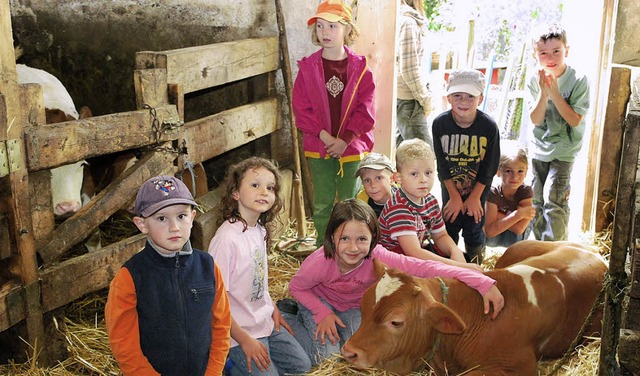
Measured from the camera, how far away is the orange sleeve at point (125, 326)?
2.54m

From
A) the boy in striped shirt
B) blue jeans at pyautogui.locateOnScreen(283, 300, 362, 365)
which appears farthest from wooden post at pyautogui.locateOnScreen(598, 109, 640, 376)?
blue jeans at pyautogui.locateOnScreen(283, 300, 362, 365)

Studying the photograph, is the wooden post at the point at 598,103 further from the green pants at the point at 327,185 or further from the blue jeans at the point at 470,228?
the green pants at the point at 327,185

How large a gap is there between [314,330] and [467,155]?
1814 millimetres

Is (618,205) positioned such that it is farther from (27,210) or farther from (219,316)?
(27,210)

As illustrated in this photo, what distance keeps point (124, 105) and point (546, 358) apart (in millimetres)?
4011

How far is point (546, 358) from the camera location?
11.7ft

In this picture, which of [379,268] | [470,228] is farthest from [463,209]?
[379,268]

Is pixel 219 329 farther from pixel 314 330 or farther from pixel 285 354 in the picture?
pixel 314 330

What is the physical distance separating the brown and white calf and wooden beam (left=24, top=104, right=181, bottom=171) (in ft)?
4.93

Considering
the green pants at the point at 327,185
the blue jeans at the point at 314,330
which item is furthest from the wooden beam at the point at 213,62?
the blue jeans at the point at 314,330

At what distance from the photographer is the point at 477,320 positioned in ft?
→ 10.8

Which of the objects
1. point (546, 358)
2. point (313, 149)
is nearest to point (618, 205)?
point (546, 358)

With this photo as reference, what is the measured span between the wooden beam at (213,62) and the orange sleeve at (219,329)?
1.64 metres

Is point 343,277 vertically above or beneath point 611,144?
beneath
